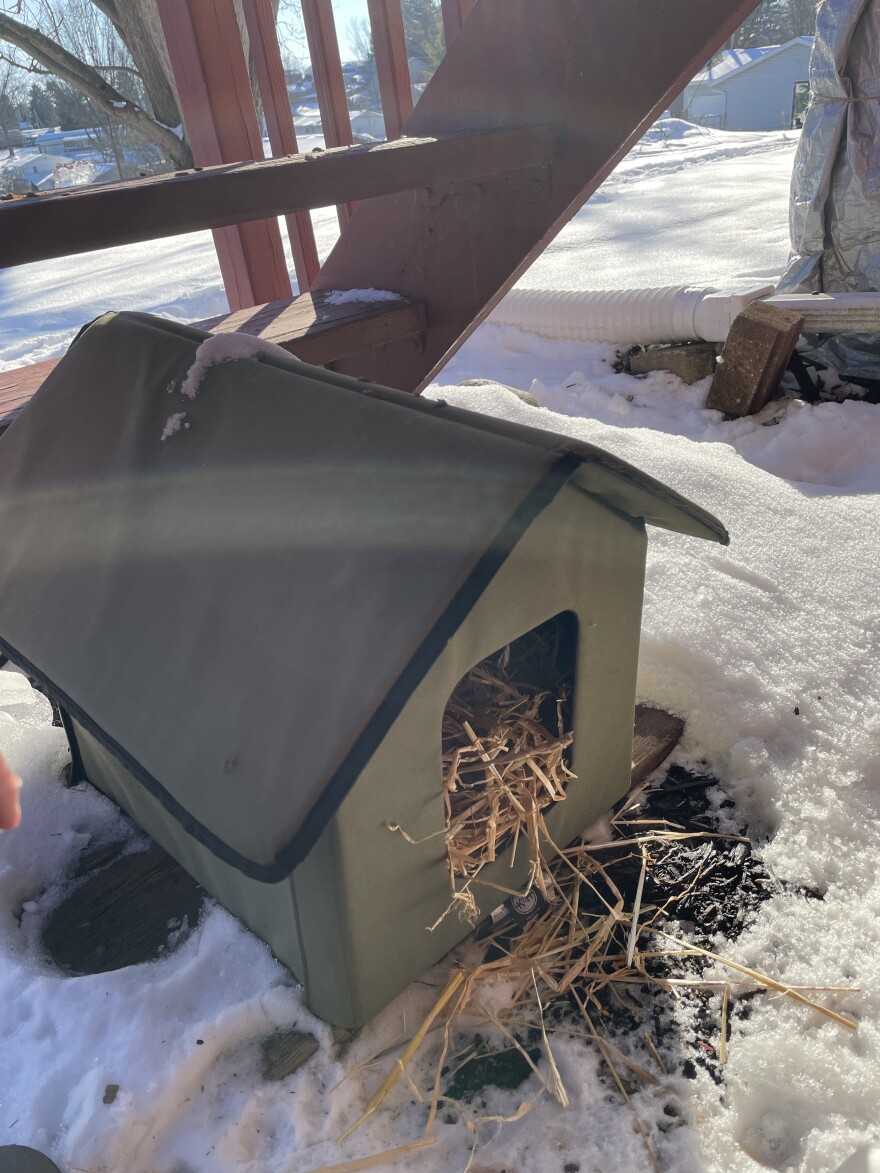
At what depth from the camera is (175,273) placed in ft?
35.6

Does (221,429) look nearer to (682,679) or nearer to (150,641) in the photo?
(150,641)

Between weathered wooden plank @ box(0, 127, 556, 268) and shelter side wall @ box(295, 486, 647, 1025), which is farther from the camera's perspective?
weathered wooden plank @ box(0, 127, 556, 268)

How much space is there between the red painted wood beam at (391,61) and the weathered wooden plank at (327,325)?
0.62 meters

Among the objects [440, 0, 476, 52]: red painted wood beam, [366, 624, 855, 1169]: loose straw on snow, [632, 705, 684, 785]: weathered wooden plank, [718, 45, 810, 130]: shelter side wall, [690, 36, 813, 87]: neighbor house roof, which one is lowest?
[718, 45, 810, 130]: shelter side wall

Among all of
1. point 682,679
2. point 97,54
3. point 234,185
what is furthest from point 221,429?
point 97,54

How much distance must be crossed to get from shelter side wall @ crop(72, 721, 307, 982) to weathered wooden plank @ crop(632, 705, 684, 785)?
0.84 metres

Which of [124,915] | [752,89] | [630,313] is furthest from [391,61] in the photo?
[752,89]

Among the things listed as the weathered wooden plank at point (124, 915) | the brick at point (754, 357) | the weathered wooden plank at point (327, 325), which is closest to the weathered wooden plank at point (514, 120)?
the weathered wooden plank at point (327, 325)

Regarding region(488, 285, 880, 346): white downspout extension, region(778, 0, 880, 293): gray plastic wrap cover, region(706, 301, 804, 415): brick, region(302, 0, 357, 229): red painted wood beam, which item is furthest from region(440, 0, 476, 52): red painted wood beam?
region(778, 0, 880, 293): gray plastic wrap cover

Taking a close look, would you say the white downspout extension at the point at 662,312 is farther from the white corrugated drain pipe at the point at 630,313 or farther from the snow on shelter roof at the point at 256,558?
the snow on shelter roof at the point at 256,558

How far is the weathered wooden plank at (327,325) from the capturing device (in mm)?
2244

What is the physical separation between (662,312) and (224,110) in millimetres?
3984

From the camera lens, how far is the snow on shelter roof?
1.15 meters

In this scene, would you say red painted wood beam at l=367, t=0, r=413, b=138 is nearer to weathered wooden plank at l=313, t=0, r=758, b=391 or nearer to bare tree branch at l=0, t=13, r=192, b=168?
weathered wooden plank at l=313, t=0, r=758, b=391
